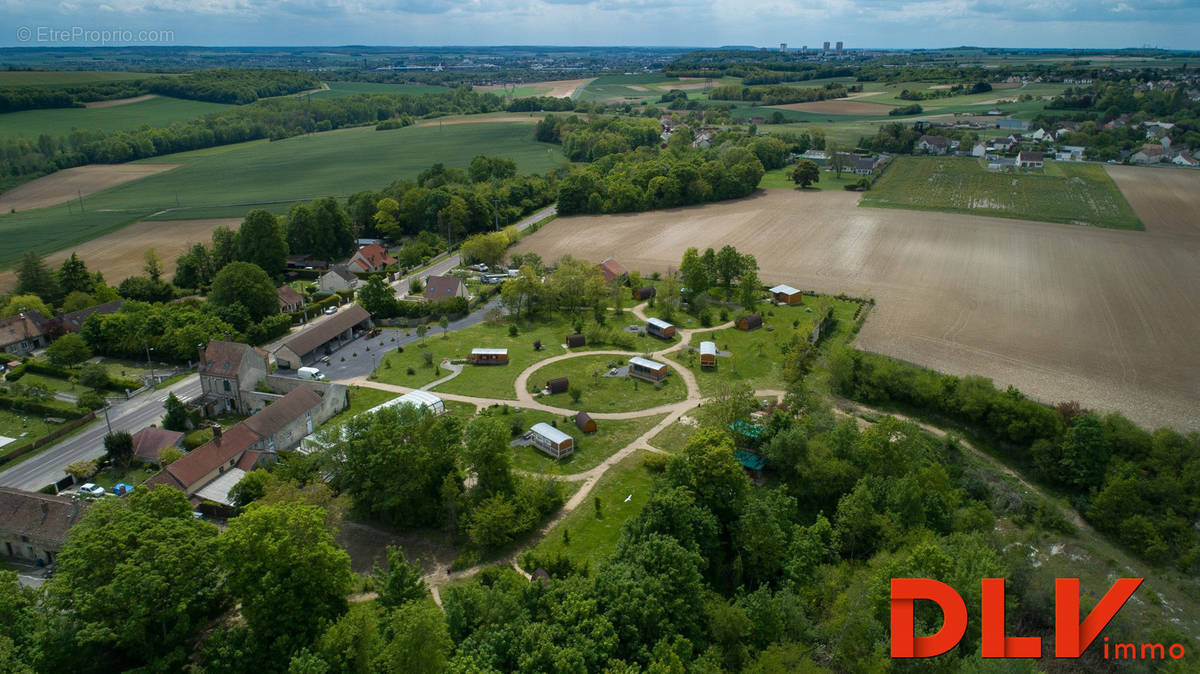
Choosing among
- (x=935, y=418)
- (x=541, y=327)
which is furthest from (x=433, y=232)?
(x=935, y=418)

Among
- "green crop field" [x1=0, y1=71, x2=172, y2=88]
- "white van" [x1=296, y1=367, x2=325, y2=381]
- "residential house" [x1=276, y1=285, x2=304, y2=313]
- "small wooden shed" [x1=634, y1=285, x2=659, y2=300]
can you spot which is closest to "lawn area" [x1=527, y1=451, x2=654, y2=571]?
"white van" [x1=296, y1=367, x2=325, y2=381]

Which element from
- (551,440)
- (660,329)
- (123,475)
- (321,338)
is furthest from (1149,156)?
(123,475)

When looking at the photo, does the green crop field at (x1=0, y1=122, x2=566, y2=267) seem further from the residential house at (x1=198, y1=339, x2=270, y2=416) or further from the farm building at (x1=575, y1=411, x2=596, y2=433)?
the farm building at (x1=575, y1=411, x2=596, y2=433)

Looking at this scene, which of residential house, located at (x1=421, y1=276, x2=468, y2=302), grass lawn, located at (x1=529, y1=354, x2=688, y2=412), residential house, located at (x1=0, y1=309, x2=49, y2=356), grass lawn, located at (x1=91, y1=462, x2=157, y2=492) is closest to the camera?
grass lawn, located at (x1=91, y1=462, x2=157, y2=492)

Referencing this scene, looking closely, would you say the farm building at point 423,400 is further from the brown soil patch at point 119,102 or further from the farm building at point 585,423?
the brown soil patch at point 119,102

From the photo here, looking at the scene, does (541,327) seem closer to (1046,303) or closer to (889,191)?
(1046,303)
